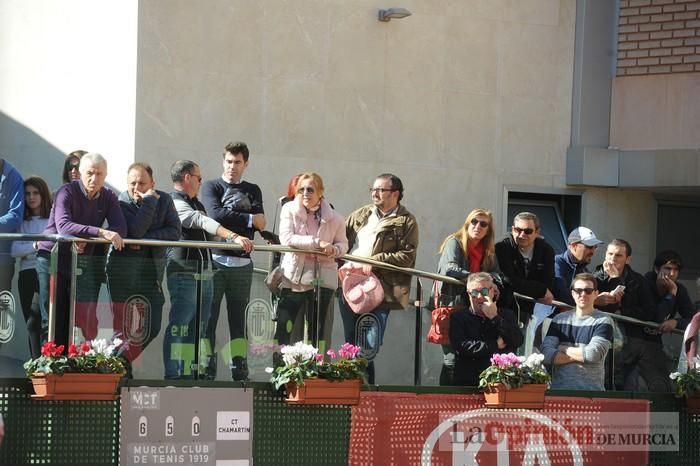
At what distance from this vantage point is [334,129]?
1625cm

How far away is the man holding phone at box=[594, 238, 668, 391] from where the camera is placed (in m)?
12.9

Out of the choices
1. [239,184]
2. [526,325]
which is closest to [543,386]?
[526,325]

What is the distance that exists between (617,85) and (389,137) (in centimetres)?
323

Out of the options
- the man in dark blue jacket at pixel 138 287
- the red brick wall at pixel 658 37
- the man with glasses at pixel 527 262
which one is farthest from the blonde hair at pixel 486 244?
the red brick wall at pixel 658 37

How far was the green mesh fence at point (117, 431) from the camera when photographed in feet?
33.2

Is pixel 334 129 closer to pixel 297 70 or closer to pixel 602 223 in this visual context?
pixel 297 70

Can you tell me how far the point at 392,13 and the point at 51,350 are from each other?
7559 millimetres

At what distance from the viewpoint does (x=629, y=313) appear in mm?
13453

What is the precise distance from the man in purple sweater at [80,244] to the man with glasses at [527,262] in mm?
3647

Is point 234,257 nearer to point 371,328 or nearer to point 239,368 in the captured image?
point 239,368

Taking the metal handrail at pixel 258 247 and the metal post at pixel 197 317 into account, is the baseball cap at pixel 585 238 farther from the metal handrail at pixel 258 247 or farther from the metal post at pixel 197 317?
the metal post at pixel 197 317

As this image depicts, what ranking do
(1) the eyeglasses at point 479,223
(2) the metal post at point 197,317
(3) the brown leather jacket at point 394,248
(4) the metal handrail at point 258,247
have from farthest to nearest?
(1) the eyeglasses at point 479,223, (3) the brown leather jacket at point 394,248, (2) the metal post at point 197,317, (4) the metal handrail at point 258,247

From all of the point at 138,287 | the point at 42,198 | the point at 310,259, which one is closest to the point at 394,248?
the point at 310,259

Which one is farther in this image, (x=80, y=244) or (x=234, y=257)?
(x=234, y=257)
